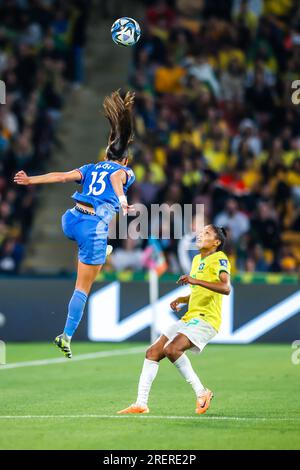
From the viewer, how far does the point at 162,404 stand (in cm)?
1234

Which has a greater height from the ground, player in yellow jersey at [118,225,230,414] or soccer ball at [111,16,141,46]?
soccer ball at [111,16,141,46]

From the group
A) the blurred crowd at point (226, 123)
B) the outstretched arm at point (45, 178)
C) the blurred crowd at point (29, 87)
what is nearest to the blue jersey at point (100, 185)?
the outstretched arm at point (45, 178)

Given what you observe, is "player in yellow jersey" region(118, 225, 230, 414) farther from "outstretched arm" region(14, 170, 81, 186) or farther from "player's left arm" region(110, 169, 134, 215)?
"outstretched arm" region(14, 170, 81, 186)

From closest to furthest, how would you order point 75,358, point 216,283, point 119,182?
point 216,283 < point 119,182 < point 75,358

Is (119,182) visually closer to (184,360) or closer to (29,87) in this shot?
(184,360)

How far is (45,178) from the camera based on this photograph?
37.0 ft

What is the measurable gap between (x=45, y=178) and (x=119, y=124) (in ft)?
3.77

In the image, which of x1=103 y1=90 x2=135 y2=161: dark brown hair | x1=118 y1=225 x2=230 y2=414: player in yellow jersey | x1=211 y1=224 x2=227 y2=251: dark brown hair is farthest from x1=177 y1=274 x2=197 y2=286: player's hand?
x1=103 y1=90 x2=135 y2=161: dark brown hair

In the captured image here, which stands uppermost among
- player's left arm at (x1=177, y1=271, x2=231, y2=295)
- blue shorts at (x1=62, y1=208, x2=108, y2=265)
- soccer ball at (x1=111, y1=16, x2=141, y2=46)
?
soccer ball at (x1=111, y1=16, x2=141, y2=46)

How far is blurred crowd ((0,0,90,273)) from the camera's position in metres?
23.0

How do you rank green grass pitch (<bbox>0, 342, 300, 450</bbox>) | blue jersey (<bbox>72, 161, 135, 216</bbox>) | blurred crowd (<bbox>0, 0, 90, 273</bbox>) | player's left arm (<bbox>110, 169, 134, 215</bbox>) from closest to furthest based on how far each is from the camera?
green grass pitch (<bbox>0, 342, 300, 450</bbox>)
player's left arm (<bbox>110, 169, 134, 215</bbox>)
blue jersey (<bbox>72, 161, 135, 216</bbox>)
blurred crowd (<bbox>0, 0, 90, 273</bbox>)

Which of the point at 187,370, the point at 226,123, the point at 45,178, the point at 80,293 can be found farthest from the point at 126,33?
the point at 226,123

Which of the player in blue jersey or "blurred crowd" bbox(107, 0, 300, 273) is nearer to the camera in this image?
the player in blue jersey

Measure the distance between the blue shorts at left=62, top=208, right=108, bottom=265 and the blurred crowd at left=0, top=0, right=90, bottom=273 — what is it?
8871 mm
